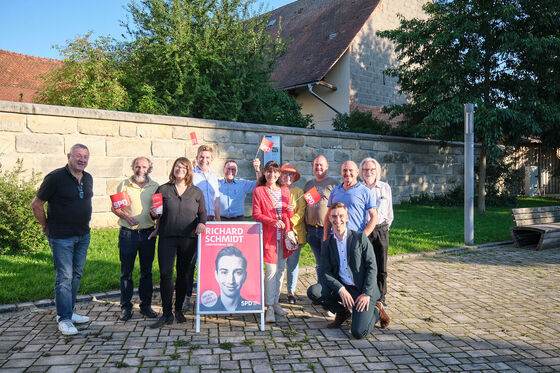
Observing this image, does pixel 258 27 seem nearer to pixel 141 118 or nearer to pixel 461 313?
pixel 141 118

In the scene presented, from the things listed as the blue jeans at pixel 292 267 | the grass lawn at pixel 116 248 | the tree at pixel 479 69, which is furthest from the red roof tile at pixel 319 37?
the blue jeans at pixel 292 267

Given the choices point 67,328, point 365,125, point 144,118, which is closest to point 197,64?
point 144,118

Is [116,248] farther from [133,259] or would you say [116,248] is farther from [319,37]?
[319,37]

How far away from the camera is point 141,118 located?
31.9 ft

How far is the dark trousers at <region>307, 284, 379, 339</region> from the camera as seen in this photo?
4.32 m

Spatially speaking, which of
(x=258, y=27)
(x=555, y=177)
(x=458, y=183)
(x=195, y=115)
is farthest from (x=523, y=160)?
(x=195, y=115)

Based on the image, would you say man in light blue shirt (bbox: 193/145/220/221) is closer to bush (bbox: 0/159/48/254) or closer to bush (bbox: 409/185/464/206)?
bush (bbox: 0/159/48/254)

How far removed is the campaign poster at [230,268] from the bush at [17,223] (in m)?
3.90

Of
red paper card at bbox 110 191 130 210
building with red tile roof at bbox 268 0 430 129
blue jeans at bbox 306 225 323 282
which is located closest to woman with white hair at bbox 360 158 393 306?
blue jeans at bbox 306 225 323 282

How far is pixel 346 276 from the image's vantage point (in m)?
4.66

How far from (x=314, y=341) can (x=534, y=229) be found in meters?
7.33

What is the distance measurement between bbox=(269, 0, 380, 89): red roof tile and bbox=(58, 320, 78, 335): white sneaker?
677 inches

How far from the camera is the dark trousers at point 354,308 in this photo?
432cm

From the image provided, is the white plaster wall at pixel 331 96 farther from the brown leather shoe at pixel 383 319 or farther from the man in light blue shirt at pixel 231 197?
the brown leather shoe at pixel 383 319
